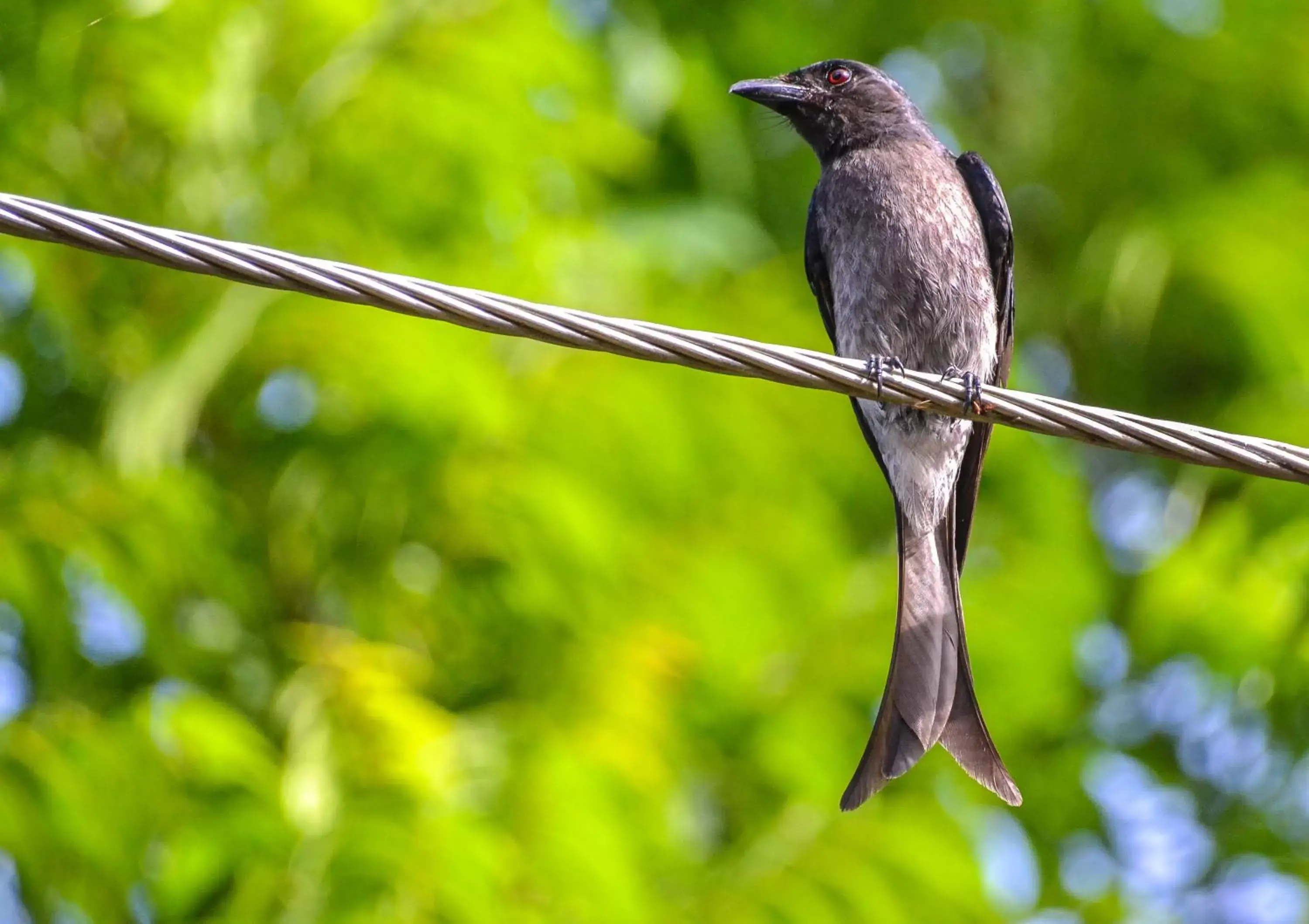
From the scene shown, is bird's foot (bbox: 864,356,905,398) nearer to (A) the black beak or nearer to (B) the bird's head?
(B) the bird's head

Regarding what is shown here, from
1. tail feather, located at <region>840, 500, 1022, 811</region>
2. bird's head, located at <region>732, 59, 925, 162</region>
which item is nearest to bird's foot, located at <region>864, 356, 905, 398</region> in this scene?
tail feather, located at <region>840, 500, 1022, 811</region>

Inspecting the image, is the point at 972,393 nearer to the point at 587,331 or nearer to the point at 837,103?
the point at 587,331

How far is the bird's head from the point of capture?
5.10 meters

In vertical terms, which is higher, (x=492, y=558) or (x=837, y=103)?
(x=837, y=103)

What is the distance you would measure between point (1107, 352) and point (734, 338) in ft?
17.1

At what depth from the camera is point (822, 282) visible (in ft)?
16.6

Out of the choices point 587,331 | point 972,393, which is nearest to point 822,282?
point 972,393

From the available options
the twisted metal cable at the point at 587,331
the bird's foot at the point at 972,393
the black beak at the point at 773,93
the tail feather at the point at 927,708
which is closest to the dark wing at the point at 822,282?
the black beak at the point at 773,93

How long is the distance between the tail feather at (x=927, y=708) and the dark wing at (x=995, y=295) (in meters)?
0.45

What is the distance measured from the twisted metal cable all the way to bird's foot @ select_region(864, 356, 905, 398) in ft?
0.05

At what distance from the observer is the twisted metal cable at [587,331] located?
257 centimetres

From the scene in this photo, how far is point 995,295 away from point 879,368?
1.58 metres

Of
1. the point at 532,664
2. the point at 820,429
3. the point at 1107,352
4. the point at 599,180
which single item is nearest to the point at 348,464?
the point at 532,664

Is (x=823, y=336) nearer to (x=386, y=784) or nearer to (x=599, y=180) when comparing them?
(x=599, y=180)
